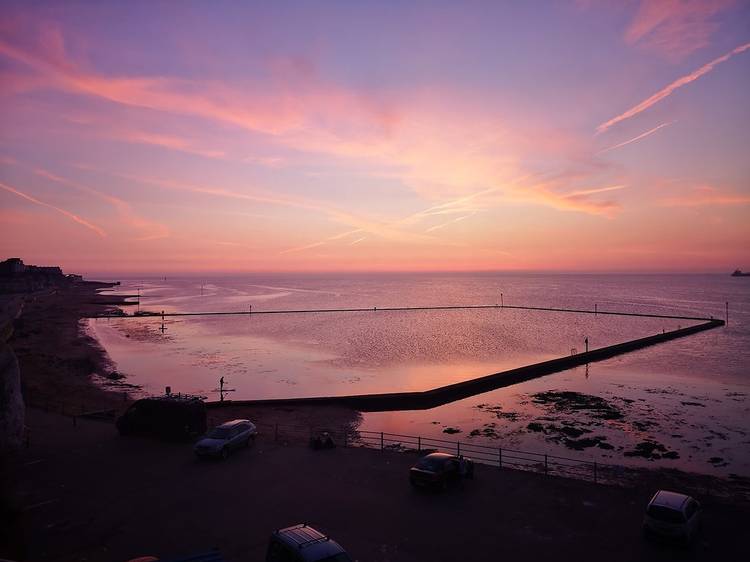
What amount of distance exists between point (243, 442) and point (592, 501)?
15.3 meters

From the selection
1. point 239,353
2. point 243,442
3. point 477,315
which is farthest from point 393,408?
point 477,315

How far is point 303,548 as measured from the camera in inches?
421

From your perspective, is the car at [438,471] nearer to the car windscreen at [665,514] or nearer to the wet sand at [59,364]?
the car windscreen at [665,514]

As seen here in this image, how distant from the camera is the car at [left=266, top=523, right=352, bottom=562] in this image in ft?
34.7

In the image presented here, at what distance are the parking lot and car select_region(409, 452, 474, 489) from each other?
1.53ft

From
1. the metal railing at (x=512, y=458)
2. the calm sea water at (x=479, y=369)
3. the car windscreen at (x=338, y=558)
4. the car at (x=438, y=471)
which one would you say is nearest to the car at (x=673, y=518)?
the car at (x=438, y=471)

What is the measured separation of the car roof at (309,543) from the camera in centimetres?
1061

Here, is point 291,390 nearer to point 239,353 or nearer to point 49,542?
point 239,353

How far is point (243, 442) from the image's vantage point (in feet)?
74.1

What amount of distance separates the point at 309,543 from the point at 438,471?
26.0 ft

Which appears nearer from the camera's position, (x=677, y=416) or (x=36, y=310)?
(x=677, y=416)

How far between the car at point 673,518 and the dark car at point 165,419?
19.9 metres

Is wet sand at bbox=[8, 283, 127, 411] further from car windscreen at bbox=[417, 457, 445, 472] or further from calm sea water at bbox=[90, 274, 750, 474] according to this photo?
car windscreen at bbox=[417, 457, 445, 472]

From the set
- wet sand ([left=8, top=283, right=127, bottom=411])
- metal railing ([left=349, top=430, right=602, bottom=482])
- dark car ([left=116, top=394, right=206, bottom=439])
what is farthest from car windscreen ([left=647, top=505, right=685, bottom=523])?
wet sand ([left=8, top=283, right=127, bottom=411])
